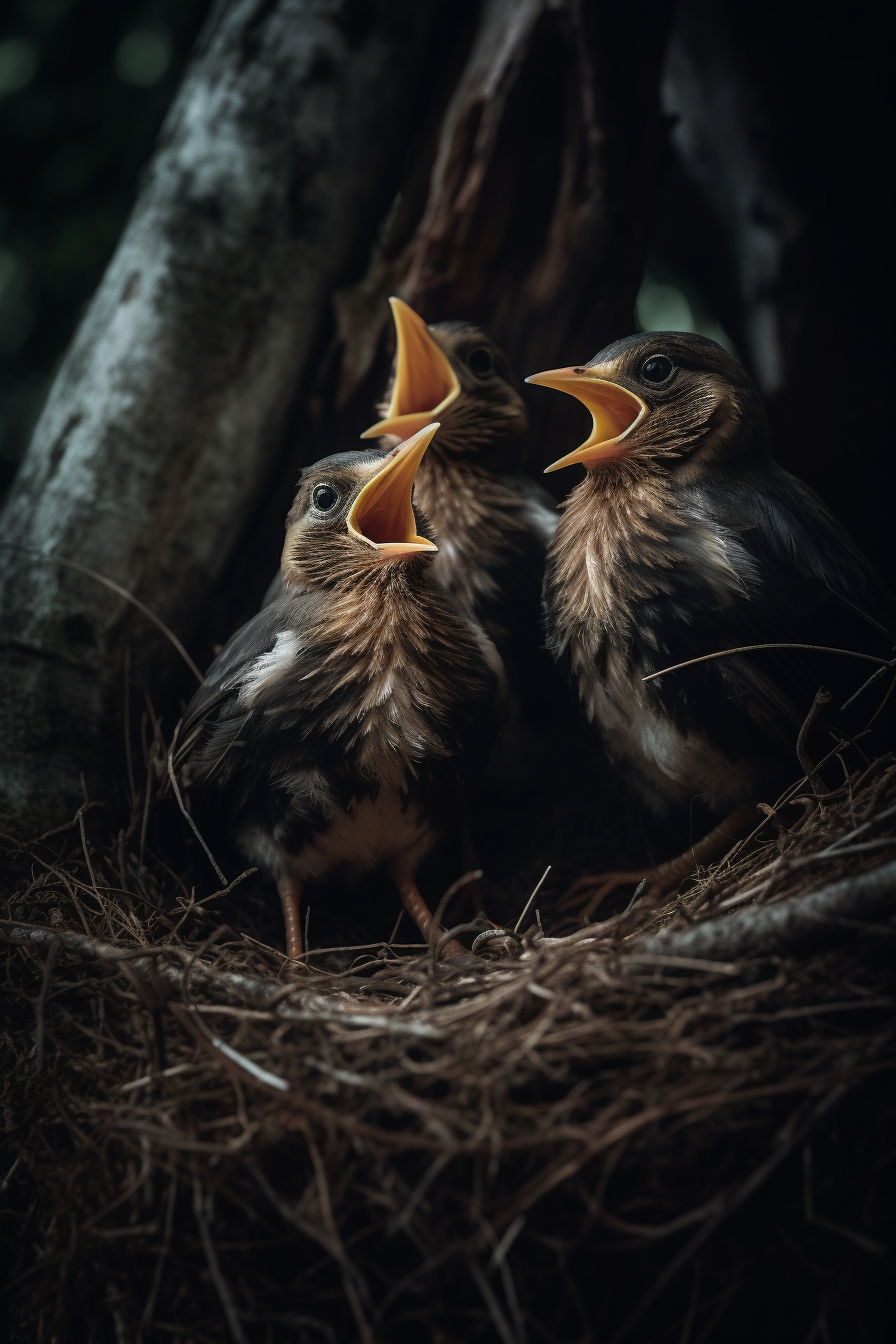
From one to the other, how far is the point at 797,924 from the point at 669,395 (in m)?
1.21

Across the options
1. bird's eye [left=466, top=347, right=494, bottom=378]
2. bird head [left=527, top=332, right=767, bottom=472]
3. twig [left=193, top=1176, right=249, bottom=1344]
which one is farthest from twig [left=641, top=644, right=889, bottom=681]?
twig [left=193, top=1176, right=249, bottom=1344]

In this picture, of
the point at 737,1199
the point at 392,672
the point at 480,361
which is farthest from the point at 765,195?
the point at 737,1199

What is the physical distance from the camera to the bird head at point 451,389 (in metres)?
2.32

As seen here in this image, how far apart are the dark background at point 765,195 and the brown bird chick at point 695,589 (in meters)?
1.24

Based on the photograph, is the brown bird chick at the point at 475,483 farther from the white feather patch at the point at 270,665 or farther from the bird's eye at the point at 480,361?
the white feather patch at the point at 270,665

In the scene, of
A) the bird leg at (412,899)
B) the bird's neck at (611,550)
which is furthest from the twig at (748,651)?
the bird leg at (412,899)

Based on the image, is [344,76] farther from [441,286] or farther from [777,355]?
[777,355]

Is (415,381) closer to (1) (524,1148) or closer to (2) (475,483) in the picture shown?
(2) (475,483)

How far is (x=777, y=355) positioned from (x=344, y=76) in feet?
5.65

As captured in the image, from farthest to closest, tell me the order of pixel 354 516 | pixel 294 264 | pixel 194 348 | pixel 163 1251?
pixel 294 264
pixel 194 348
pixel 354 516
pixel 163 1251

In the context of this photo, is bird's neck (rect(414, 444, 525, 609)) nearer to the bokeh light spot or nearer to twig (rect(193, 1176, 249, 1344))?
twig (rect(193, 1176, 249, 1344))

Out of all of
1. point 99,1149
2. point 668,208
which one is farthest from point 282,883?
point 668,208

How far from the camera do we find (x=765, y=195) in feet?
10.8

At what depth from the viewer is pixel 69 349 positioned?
2.64m
